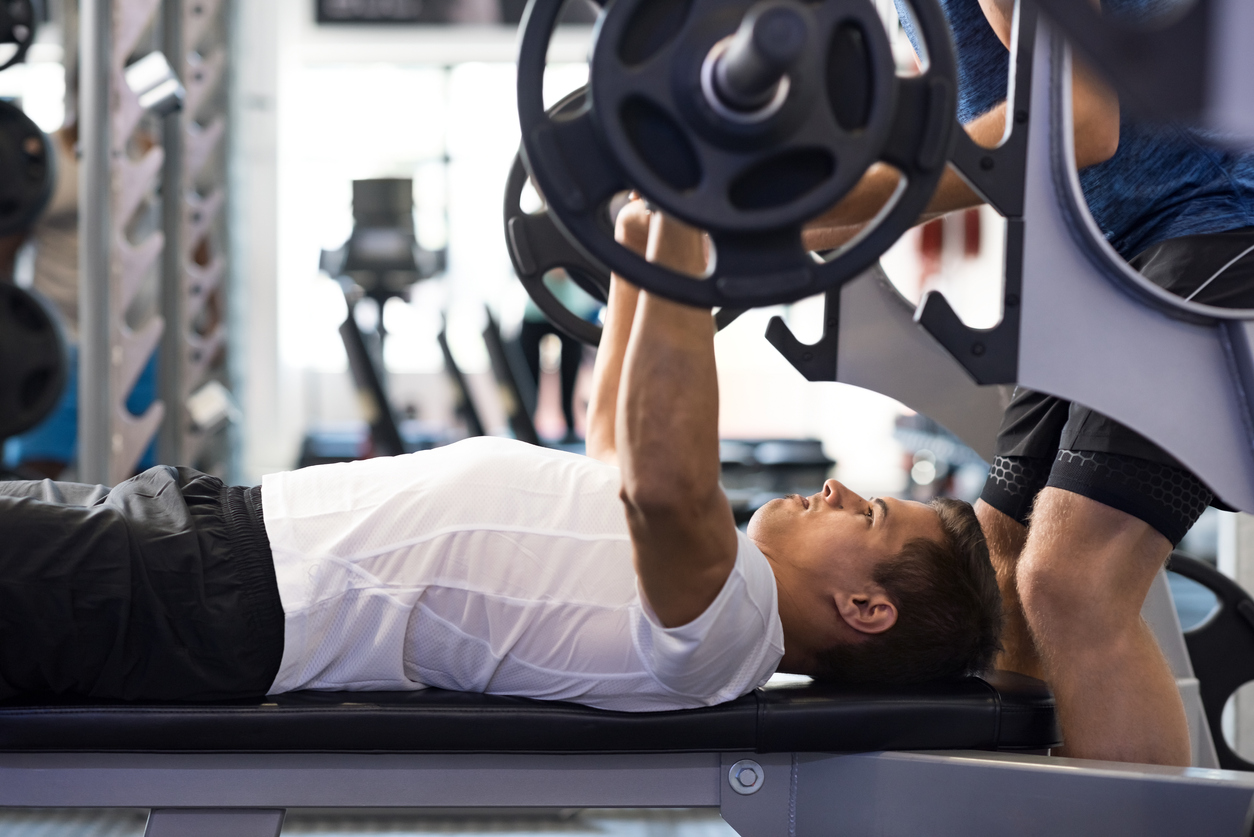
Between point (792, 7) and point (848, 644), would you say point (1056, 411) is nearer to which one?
point (848, 644)

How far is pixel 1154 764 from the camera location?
123cm

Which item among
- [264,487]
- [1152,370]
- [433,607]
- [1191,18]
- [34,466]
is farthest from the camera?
[34,466]

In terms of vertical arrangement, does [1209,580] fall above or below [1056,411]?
below

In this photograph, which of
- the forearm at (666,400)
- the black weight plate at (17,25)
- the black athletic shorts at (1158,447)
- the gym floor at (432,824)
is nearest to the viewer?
the forearm at (666,400)

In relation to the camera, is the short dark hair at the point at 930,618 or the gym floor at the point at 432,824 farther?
the gym floor at the point at 432,824

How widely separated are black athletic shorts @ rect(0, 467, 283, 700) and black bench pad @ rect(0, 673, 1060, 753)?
3 cm

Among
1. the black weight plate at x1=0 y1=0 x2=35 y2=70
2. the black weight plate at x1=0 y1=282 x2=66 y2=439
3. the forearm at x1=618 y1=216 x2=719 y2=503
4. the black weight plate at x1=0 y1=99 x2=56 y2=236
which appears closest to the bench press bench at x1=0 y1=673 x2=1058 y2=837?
the forearm at x1=618 y1=216 x2=719 y2=503

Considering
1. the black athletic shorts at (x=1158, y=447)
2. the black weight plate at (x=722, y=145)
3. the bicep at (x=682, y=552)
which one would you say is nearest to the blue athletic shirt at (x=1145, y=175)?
the black athletic shorts at (x=1158, y=447)

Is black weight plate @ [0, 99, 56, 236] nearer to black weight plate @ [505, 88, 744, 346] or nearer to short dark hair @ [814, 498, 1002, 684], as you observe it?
black weight plate @ [505, 88, 744, 346]

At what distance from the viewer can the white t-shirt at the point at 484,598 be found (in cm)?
120

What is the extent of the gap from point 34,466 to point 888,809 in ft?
10.7

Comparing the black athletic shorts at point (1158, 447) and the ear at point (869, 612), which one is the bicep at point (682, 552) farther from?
the black athletic shorts at point (1158, 447)

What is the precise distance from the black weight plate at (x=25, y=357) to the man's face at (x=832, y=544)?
7.63ft

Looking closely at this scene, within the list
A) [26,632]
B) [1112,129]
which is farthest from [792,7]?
[26,632]
